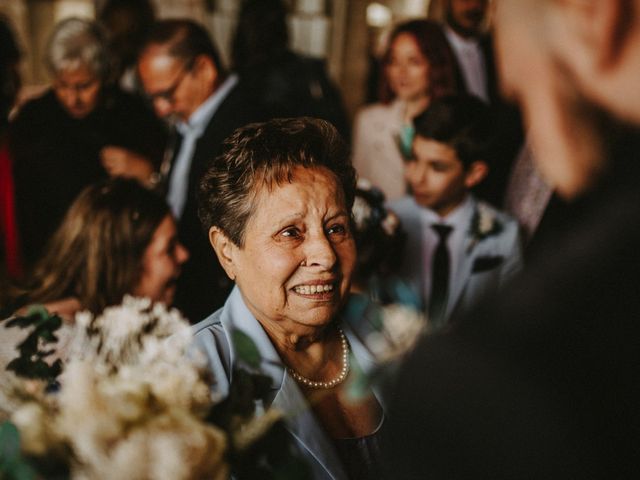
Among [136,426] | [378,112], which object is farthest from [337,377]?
[378,112]

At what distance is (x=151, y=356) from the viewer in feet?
3.70

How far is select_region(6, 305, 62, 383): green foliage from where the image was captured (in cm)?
123

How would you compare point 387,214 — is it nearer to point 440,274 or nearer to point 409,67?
point 440,274

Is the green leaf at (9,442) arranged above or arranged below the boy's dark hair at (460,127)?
above

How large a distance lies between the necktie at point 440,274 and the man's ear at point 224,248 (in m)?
1.22

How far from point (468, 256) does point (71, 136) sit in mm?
2039

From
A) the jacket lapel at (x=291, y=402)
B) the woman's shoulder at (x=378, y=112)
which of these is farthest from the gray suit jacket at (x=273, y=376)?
the woman's shoulder at (x=378, y=112)

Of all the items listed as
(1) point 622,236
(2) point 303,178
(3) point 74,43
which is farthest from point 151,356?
(3) point 74,43

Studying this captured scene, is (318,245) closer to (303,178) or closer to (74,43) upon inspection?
(303,178)

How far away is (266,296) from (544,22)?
3.41ft

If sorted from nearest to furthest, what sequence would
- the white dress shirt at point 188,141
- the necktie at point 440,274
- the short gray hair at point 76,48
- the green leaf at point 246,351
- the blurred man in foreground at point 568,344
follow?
1. the blurred man in foreground at point 568,344
2. the green leaf at point 246,351
3. the necktie at point 440,274
4. the white dress shirt at point 188,141
5. the short gray hair at point 76,48

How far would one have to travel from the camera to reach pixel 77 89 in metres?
3.38

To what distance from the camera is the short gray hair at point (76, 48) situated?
3.35 m

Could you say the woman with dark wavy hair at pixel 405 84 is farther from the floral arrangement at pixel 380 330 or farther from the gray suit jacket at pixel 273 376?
the gray suit jacket at pixel 273 376
